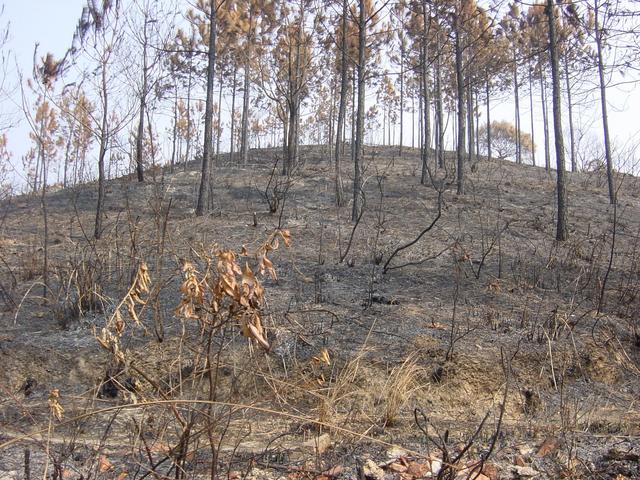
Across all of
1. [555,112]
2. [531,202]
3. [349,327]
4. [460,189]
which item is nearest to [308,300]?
[349,327]

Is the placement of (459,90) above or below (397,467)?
above

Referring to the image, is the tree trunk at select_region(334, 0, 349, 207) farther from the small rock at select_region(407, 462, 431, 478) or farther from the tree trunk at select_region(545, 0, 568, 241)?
the small rock at select_region(407, 462, 431, 478)

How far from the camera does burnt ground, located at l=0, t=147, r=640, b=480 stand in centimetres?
304

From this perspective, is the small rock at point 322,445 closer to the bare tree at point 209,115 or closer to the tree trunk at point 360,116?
the tree trunk at point 360,116

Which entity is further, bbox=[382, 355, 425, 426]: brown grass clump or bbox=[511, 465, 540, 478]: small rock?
bbox=[382, 355, 425, 426]: brown grass clump

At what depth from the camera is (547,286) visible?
7.44 metres

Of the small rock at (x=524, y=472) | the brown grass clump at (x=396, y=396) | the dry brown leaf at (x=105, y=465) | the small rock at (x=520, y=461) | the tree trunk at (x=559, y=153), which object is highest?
the tree trunk at (x=559, y=153)

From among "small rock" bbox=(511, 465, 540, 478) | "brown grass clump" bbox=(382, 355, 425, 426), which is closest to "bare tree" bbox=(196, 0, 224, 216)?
"brown grass clump" bbox=(382, 355, 425, 426)

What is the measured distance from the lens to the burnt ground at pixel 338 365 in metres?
3.04

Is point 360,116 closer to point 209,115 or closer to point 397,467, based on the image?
point 209,115

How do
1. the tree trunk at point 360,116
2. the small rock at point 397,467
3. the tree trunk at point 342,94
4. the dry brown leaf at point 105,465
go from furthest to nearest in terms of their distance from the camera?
the tree trunk at point 342,94
the tree trunk at point 360,116
the small rock at point 397,467
the dry brown leaf at point 105,465

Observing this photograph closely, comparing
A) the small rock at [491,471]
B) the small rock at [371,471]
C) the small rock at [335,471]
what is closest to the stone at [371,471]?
the small rock at [371,471]

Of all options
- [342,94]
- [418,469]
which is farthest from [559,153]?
[418,469]

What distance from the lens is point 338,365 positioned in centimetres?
512
